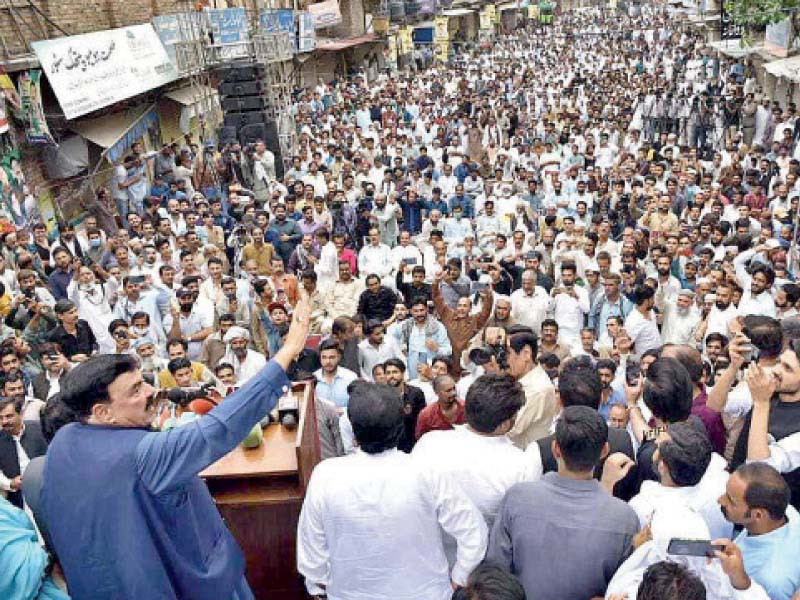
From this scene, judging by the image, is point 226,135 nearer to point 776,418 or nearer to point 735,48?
point 776,418

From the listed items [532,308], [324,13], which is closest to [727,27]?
[324,13]

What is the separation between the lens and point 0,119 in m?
8.66

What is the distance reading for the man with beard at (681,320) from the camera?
19.6ft

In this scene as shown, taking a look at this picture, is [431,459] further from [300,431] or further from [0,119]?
[0,119]

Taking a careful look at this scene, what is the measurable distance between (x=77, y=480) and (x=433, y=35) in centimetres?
3627

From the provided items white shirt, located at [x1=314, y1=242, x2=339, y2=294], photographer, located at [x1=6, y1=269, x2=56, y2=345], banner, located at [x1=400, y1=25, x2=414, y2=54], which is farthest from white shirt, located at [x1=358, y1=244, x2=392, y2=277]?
banner, located at [x1=400, y1=25, x2=414, y2=54]

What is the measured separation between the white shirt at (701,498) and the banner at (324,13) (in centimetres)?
2271

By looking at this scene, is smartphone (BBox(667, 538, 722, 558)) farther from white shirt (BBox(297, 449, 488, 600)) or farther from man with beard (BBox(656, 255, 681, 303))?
man with beard (BBox(656, 255, 681, 303))

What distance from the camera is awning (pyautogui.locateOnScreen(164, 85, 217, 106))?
14.2 m

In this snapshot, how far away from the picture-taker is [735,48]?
20453 millimetres

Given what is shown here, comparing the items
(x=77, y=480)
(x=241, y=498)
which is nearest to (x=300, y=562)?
(x=241, y=498)

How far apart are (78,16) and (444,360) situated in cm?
1011

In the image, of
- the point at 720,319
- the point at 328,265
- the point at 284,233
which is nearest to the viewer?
the point at 720,319

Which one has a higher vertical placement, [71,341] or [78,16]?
[78,16]
